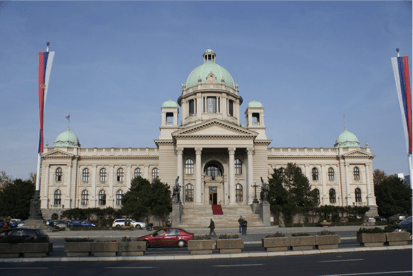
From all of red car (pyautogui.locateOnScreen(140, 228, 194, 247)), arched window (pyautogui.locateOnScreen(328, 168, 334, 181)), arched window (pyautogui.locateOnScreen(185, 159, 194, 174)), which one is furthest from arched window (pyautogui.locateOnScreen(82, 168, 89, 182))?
red car (pyautogui.locateOnScreen(140, 228, 194, 247))

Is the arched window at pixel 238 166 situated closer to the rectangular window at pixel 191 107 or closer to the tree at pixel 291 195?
the tree at pixel 291 195

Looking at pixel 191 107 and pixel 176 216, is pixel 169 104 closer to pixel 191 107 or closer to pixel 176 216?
pixel 191 107

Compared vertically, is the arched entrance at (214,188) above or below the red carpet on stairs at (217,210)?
above

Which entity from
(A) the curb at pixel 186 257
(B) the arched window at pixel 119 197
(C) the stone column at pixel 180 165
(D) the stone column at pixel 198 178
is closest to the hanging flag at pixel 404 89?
(A) the curb at pixel 186 257

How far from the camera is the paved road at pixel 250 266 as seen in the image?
45.1 ft

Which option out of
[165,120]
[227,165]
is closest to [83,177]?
[165,120]

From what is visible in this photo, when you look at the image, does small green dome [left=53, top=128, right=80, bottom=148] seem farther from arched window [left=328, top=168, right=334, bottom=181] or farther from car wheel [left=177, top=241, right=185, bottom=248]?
car wheel [left=177, top=241, right=185, bottom=248]

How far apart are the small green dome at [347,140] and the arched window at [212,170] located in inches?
1082

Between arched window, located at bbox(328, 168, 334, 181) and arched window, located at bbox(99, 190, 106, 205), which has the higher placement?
arched window, located at bbox(328, 168, 334, 181)

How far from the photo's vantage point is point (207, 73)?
67.9 metres

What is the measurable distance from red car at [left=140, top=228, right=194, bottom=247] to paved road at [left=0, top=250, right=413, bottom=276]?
7.49m

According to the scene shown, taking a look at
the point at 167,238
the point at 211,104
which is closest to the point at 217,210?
the point at 211,104

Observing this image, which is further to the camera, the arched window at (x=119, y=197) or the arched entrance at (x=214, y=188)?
the arched window at (x=119, y=197)

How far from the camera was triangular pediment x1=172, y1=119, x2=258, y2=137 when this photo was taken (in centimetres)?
5622
